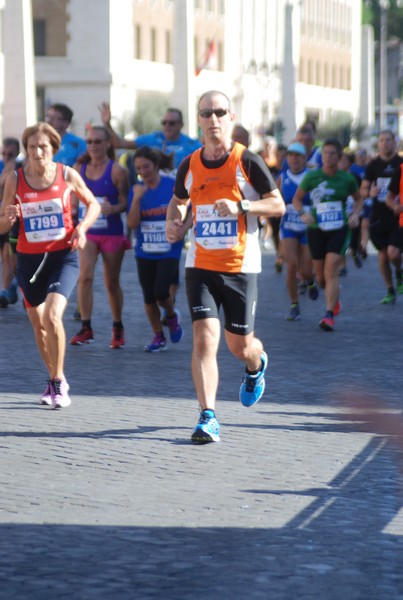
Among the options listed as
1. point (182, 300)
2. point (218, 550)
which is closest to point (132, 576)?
point (218, 550)

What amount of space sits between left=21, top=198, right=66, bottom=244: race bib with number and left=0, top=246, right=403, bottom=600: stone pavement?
1.05m

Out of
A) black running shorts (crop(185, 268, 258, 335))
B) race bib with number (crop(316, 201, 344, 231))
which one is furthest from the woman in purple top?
black running shorts (crop(185, 268, 258, 335))

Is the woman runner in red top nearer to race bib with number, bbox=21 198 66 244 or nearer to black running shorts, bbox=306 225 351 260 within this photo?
race bib with number, bbox=21 198 66 244

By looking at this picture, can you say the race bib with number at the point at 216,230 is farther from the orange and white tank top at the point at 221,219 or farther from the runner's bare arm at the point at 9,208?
the runner's bare arm at the point at 9,208

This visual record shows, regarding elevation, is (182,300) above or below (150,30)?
below

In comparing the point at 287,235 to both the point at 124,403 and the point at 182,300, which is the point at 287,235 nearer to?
the point at 182,300

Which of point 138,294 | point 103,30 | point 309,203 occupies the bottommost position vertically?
point 138,294

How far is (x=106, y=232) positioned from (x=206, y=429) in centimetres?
508

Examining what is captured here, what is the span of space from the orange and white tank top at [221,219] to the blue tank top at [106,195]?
4376mm

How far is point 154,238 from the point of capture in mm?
13188

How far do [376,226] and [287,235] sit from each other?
215cm

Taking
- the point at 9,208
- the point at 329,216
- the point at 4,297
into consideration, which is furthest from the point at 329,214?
the point at 9,208

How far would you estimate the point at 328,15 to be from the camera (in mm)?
108000

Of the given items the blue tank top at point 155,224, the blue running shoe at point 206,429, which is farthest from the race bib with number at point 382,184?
the blue running shoe at point 206,429
